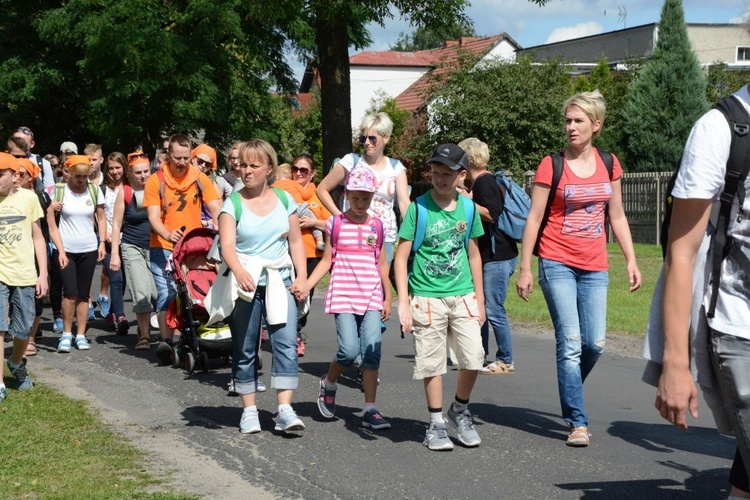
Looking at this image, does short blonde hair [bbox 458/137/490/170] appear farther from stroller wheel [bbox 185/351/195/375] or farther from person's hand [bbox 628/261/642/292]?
stroller wheel [bbox 185/351/195/375]

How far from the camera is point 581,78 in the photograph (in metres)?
47.5

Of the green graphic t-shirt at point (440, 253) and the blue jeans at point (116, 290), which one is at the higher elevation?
the green graphic t-shirt at point (440, 253)

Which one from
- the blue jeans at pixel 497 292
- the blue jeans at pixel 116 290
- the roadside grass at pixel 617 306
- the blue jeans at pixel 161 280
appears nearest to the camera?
the blue jeans at pixel 497 292

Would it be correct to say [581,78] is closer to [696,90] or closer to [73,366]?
[696,90]

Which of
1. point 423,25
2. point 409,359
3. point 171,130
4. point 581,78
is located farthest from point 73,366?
point 581,78

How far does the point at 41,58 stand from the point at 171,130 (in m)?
5.46

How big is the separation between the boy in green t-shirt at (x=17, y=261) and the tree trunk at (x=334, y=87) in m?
10.9

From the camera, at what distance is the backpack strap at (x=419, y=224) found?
664cm

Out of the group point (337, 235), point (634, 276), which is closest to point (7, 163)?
point (337, 235)

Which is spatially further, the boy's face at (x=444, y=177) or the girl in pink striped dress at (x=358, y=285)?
the girl in pink striped dress at (x=358, y=285)

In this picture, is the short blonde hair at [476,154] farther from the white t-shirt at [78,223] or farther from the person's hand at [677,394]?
the person's hand at [677,394]

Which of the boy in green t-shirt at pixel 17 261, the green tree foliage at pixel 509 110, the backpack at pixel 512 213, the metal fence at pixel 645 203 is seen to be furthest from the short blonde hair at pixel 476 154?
the green tree foliage at pixel 509 110

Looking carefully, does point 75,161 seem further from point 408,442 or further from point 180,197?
point 408,442

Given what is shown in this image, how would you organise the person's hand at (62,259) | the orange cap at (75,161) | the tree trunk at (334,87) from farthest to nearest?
1. the tree trunk at (334,87)
2. the orange cap at (75,161)
3. the person's hand at (62,259)
